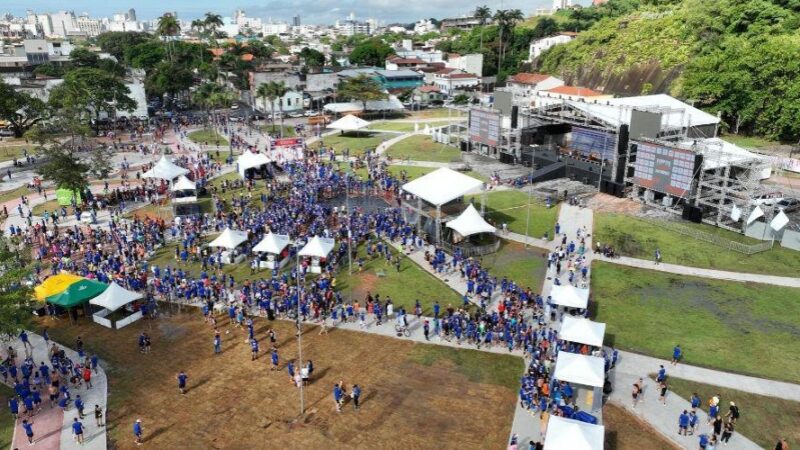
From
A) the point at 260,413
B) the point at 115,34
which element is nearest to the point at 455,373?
the point at 260,413

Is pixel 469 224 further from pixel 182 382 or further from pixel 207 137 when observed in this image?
pixel 207 137

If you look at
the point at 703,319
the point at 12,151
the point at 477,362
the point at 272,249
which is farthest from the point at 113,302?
the point at 12,151

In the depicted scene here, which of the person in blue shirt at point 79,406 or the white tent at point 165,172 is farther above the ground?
the white tent at point 165,172

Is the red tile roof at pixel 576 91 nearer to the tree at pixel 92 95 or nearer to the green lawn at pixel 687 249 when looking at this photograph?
the green lawn at pixel 687 249

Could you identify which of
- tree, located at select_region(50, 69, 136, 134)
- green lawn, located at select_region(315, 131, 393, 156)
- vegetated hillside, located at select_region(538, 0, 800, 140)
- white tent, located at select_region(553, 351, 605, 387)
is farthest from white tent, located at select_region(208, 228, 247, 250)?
vegetated hillside, located at select_region(538, 0, 800, 140)

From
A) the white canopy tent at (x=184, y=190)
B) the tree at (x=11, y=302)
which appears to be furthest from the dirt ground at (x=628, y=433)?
the white canopy tent at (x=184, y=190)
